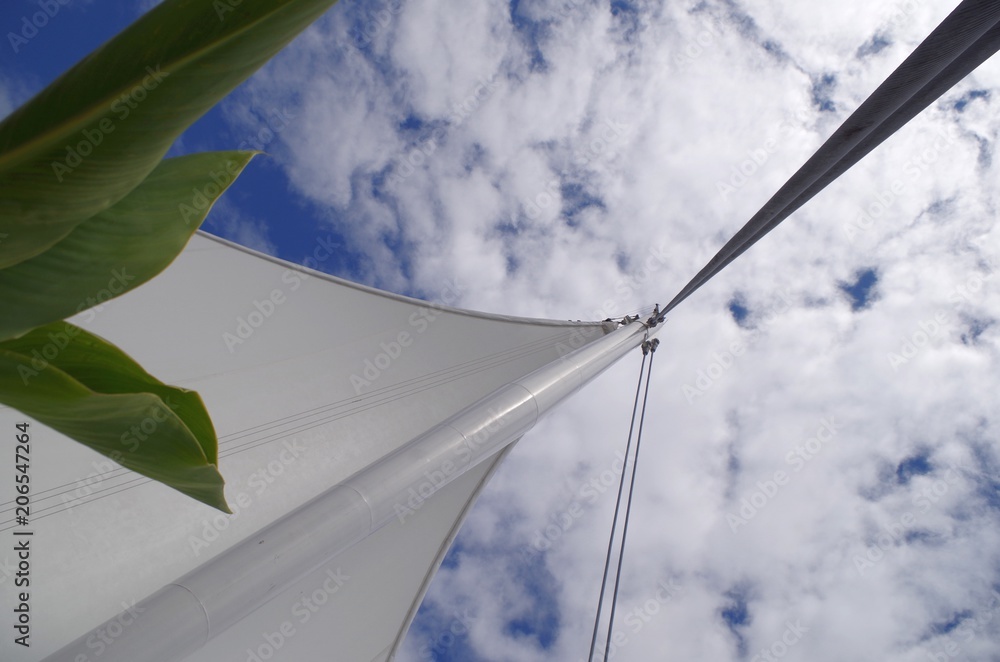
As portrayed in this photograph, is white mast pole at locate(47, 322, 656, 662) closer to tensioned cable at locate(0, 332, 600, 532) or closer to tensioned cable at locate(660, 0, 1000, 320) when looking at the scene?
tensioned cable at locate(660, 0, 1000, 320)

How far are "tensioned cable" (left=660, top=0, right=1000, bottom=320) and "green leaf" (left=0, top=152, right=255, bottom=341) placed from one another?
1450mm

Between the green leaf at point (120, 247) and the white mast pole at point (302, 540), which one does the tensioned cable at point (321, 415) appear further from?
the green leaf at point (120, 247)

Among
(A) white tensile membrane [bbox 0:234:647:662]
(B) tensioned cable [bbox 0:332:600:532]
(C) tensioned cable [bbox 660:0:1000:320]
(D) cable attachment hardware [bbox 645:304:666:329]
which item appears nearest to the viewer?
(C) tensioned cable [bbox 660:0:1000:320]

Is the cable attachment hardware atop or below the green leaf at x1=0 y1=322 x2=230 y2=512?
atop

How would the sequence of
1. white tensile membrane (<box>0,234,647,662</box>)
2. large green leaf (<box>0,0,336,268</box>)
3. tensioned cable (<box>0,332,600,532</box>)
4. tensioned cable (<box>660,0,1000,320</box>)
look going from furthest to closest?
tensioned cable (<box>0,332,600,532</box>), white tensile membrane (<box>0,234,647,662</box>), tensioned cable (<box>660,0,1000,320</box>), large green leaf (<box>0,0,336,268</box>)

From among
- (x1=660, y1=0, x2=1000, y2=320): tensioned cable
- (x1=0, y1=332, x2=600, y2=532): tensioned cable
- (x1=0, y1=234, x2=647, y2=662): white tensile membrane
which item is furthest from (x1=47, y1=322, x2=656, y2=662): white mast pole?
(x1=0, y1=332, x2=600, y2=532): tensioned cable

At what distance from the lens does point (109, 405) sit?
906 mm

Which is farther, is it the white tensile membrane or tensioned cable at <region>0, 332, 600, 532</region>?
tensioned cable at <region>0, 332, 600, 532</region>

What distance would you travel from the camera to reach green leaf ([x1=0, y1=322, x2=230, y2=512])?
91 cm

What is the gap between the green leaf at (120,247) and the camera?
2.95ft

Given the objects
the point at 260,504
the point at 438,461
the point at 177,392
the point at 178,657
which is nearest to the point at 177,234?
the point at 177,392

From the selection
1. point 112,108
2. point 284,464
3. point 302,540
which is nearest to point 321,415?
point 284,464

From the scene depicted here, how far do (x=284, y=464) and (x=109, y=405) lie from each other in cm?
456

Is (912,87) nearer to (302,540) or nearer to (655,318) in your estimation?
(302,540)
